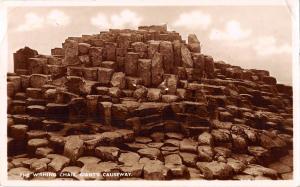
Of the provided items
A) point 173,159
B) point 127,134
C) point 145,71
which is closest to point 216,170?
point 173,159

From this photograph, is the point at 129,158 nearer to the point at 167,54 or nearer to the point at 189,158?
the point at 189,158

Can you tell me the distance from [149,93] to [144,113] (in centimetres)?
22

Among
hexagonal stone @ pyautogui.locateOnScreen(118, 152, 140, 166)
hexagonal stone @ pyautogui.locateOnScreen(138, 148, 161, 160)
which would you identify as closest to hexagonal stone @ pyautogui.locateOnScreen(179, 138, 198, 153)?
hexagonal stone @ pyautogui.locateOnScreen(138, 148, 161, 160)

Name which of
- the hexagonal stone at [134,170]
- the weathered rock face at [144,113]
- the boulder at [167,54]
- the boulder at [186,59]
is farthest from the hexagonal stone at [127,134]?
the boulder at [186,59]

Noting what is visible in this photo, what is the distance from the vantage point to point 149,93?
333cm

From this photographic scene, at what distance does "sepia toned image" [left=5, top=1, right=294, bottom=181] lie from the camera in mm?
2695

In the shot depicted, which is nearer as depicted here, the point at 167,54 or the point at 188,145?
the point at 188,145

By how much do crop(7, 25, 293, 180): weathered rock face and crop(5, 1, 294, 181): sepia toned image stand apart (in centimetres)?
1

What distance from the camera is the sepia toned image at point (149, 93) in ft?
8.84

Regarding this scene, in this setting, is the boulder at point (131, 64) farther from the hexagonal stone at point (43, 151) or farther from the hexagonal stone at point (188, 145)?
the hexagonal stone at point (43, 151)

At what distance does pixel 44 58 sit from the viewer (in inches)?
135

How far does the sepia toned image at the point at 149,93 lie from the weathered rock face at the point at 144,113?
10 millimetres

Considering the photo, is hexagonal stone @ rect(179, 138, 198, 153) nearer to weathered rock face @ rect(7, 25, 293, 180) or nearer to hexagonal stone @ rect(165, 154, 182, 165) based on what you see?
weathered rock face @ rect(7, 25, 293, 180)

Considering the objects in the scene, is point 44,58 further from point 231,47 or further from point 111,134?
point 231,47
